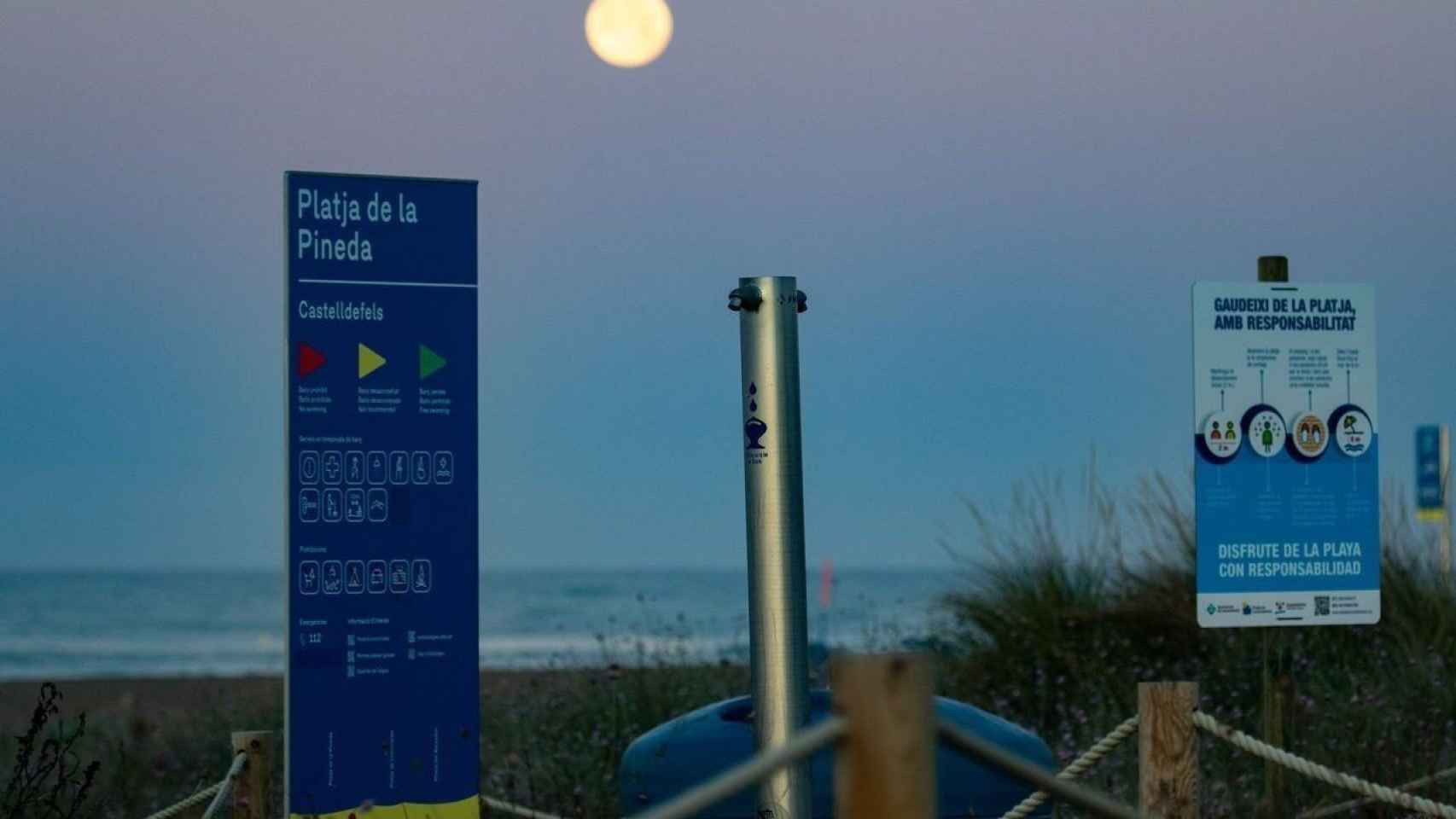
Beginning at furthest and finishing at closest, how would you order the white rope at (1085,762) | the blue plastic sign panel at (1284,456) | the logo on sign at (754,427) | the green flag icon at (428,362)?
the blue plastic sign panel at (1284,456)
the white rope at (1085,762)
the logo on sign at (754,427)
the green flag icon at (428,362)

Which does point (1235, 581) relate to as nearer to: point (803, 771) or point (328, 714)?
point (803, 771)

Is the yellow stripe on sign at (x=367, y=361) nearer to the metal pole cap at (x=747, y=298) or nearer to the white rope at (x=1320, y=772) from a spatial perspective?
the metal pole cap at (x=747, y=298)

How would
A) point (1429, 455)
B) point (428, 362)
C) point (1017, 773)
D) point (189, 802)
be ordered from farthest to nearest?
point (1429, 455) < point (189, 802) < point (428, 362) < point (1017, 773)

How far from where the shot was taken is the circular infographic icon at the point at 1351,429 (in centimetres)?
834

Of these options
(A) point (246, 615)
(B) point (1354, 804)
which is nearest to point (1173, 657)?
(B) point (1354, 804)

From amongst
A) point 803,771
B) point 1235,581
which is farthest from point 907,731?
point 1235,581

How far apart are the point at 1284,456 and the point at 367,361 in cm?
404

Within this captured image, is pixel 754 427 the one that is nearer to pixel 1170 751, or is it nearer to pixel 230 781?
pixel 1170 751

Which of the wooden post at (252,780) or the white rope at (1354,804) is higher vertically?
the wooden post at (252,780)

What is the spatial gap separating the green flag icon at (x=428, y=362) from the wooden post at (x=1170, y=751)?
8.89 ft

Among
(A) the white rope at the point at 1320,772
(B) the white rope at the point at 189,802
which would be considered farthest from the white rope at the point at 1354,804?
(B) the white rope at the point at 189,802

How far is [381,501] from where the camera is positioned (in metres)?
6.63

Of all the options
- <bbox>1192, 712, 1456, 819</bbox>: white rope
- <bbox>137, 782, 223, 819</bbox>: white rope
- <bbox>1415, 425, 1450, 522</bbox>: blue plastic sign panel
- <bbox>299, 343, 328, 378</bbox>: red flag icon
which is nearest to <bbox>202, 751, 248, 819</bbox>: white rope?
<bbox>137, 782, 223, 819</bbox>: white rope

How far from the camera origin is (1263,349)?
829 centimetres
